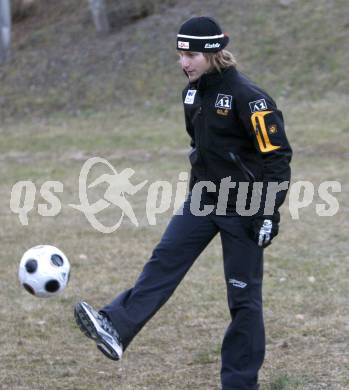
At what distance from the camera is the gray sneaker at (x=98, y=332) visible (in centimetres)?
474

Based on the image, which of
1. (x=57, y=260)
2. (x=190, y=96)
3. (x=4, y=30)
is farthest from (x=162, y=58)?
(x=190, y=96)

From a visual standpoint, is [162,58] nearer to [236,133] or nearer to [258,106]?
[236,133]

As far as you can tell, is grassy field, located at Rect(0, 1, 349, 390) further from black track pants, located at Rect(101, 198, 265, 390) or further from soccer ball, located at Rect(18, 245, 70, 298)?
soccer ball, located at Rect(18, 245, 70, 298)

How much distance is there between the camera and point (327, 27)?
2105 centimetres

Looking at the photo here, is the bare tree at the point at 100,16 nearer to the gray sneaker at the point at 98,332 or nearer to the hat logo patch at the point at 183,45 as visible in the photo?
the hat logo patch at the point at 183,45

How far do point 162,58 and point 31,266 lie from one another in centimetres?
1641

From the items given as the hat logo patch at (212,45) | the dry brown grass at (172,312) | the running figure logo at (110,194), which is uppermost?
the hat logo patch at (212,45)

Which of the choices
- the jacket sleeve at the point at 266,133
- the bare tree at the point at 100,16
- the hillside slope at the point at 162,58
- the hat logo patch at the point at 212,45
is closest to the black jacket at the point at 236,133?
the jacket sleeve at the point at 266,133

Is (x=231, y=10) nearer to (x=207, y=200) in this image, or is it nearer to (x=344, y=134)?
(x=344, y=134)

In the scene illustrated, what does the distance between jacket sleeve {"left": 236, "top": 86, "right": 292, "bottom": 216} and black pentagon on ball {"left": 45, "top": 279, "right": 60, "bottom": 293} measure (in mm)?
1539

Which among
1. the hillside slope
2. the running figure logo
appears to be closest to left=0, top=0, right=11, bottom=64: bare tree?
the hillside slope

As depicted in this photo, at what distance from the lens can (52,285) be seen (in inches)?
219

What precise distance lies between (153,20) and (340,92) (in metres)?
6.91

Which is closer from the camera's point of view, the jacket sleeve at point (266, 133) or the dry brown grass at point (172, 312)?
the jacket sleeve at point (266, 133)
